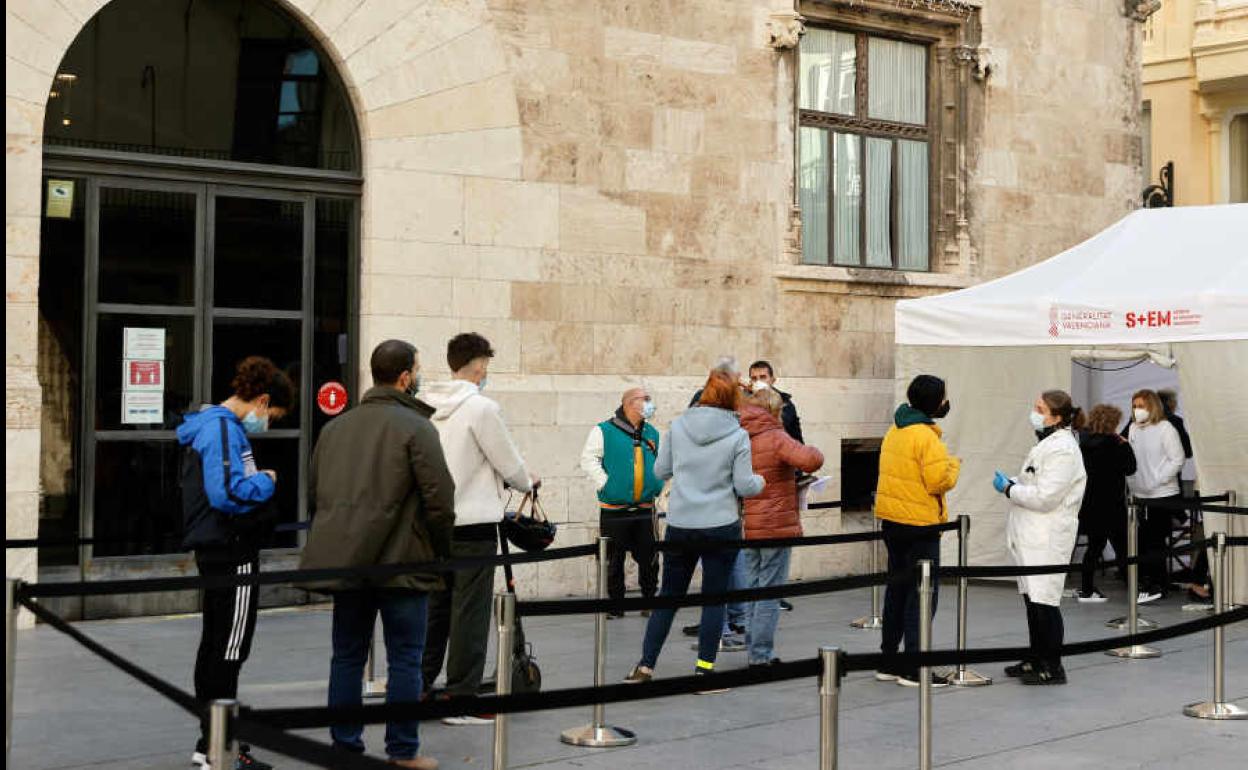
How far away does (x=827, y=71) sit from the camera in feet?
51.7

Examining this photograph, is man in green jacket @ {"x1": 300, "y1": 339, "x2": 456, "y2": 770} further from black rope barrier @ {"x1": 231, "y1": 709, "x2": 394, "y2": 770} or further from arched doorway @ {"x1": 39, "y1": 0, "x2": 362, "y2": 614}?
arched doorway @ {"x1": 39, "y1": 0, "x2": 362, "y2": 614}

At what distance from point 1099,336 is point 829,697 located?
745cm

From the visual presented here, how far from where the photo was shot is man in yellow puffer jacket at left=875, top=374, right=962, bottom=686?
9.71 m

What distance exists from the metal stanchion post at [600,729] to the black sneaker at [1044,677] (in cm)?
287

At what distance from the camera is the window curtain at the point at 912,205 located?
16.4 m

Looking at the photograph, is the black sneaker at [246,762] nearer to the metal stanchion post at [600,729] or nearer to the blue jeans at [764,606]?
the metal stanchion post at [600,729]

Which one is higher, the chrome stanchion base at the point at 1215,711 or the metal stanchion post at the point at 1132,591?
the metal stanchion post at the point at 1132,591


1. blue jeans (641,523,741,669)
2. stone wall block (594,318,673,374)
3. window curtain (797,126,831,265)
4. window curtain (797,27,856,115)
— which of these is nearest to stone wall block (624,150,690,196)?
stone wall block (594,318,673,374)

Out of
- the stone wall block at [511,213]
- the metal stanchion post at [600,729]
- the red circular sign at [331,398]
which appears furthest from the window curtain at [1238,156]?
the metal stanchion post at [600,729]

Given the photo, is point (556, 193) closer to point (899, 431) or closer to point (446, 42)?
point (446, 42)

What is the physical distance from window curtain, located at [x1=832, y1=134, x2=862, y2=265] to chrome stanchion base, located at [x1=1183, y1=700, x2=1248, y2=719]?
24.6 feet

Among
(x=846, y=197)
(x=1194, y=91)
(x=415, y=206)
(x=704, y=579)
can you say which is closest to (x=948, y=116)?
(x=846, y=197)

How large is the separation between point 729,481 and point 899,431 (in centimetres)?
120

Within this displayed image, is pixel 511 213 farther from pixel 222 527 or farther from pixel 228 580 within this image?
pixel 228 580
